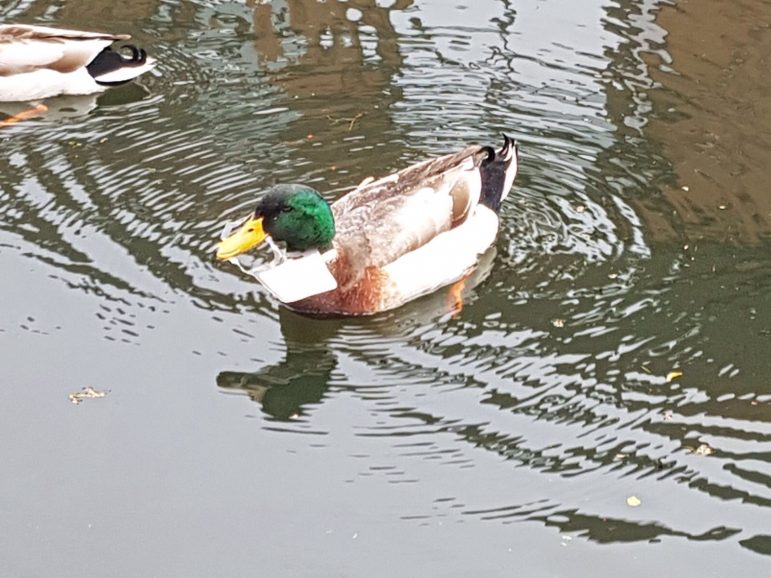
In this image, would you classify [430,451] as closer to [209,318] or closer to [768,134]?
[209,318]

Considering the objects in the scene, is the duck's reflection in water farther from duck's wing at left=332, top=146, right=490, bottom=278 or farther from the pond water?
duck's wing at left=332, top=146, right=490, bottom=278

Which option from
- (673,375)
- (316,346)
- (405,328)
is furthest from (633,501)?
(316,346)

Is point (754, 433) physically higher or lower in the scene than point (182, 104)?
lower

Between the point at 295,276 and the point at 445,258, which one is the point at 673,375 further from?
the point at 295,276

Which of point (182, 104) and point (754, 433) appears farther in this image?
point (182, 104)

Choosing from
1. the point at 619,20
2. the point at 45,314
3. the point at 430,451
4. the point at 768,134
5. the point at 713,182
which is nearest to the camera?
the point at 430,451

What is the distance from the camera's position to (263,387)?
6941mm

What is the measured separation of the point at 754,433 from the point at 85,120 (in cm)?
537

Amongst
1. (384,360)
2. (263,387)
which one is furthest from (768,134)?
(263,387)

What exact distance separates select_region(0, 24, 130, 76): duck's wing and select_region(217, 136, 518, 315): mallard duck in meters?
3.01

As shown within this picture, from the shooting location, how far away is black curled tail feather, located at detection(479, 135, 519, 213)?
319 inches

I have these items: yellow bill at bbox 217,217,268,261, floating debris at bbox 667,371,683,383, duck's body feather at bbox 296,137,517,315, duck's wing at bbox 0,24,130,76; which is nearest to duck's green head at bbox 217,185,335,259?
yellow bill at bbox 217,217,268,261

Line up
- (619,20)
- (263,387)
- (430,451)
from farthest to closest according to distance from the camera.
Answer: (619,20), (263,387), (430,451)

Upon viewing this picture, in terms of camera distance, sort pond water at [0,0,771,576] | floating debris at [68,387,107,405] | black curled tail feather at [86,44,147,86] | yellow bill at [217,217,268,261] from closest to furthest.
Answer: pond water at [0,0,771,576], floating debris at [68,387,107,405], yellow bill at [217,217,268,261], black curled tail feather at [86,44,147,86]
